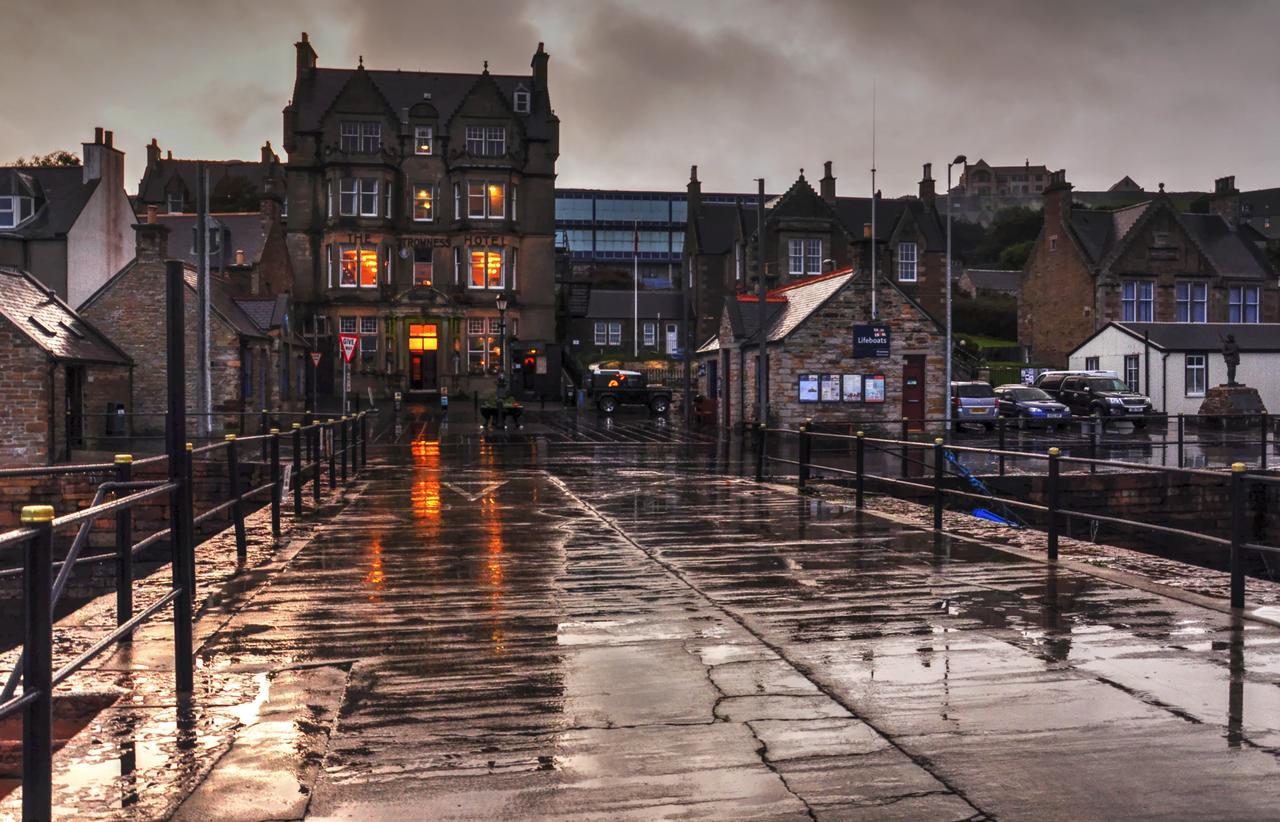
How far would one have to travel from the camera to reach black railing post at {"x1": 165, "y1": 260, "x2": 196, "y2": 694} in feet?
20.7

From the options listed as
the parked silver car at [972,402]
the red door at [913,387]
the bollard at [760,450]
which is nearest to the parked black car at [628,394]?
the red door at [913,387]

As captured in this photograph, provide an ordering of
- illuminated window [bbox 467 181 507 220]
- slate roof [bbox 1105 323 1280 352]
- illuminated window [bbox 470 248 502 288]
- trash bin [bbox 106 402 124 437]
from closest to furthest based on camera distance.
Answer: trash bin [bbox 106 402 124 437] < slate roof [bbox 1105 323 1280 352] < illuminated window [bbox 467 181 507 220] < illuminated window [bbox 470 248 502 288]

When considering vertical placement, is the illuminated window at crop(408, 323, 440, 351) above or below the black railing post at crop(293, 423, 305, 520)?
above

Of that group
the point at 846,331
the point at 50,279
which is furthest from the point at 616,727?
the point at 50,279

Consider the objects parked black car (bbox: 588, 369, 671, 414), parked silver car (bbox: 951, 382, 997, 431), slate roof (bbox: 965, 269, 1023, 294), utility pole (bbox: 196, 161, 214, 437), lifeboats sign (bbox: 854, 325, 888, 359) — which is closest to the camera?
utility pole (bbox: 196, 161, 214, 437)

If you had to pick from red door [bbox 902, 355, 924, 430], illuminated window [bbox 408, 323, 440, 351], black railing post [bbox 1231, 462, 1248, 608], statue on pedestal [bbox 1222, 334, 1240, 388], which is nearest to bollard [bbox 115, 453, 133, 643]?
black railing post [bbox 1231, 462, 1248, 608]

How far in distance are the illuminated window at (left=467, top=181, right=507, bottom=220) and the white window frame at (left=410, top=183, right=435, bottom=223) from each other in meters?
2.29

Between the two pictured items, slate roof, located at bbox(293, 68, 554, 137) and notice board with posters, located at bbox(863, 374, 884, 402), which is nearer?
notice board with posters, located at bbox(863, 374, 884, 402)

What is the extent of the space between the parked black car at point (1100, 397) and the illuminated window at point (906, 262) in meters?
31.0

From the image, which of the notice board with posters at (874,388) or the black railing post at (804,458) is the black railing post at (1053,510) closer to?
the black railing post at (804,458)

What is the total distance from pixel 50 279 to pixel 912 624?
4939 cm

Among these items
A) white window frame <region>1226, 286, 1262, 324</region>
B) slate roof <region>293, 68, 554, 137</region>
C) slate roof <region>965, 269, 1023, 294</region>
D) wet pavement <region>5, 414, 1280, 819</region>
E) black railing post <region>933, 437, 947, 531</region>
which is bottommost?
wet pavement <region>5, 414, 1280, 819</region>

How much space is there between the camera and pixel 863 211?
262 feet

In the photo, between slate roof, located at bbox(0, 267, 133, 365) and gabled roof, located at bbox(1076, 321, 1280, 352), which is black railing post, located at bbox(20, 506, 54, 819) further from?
gabled roof, located at bbox(1076, 321, 1280, 352)
